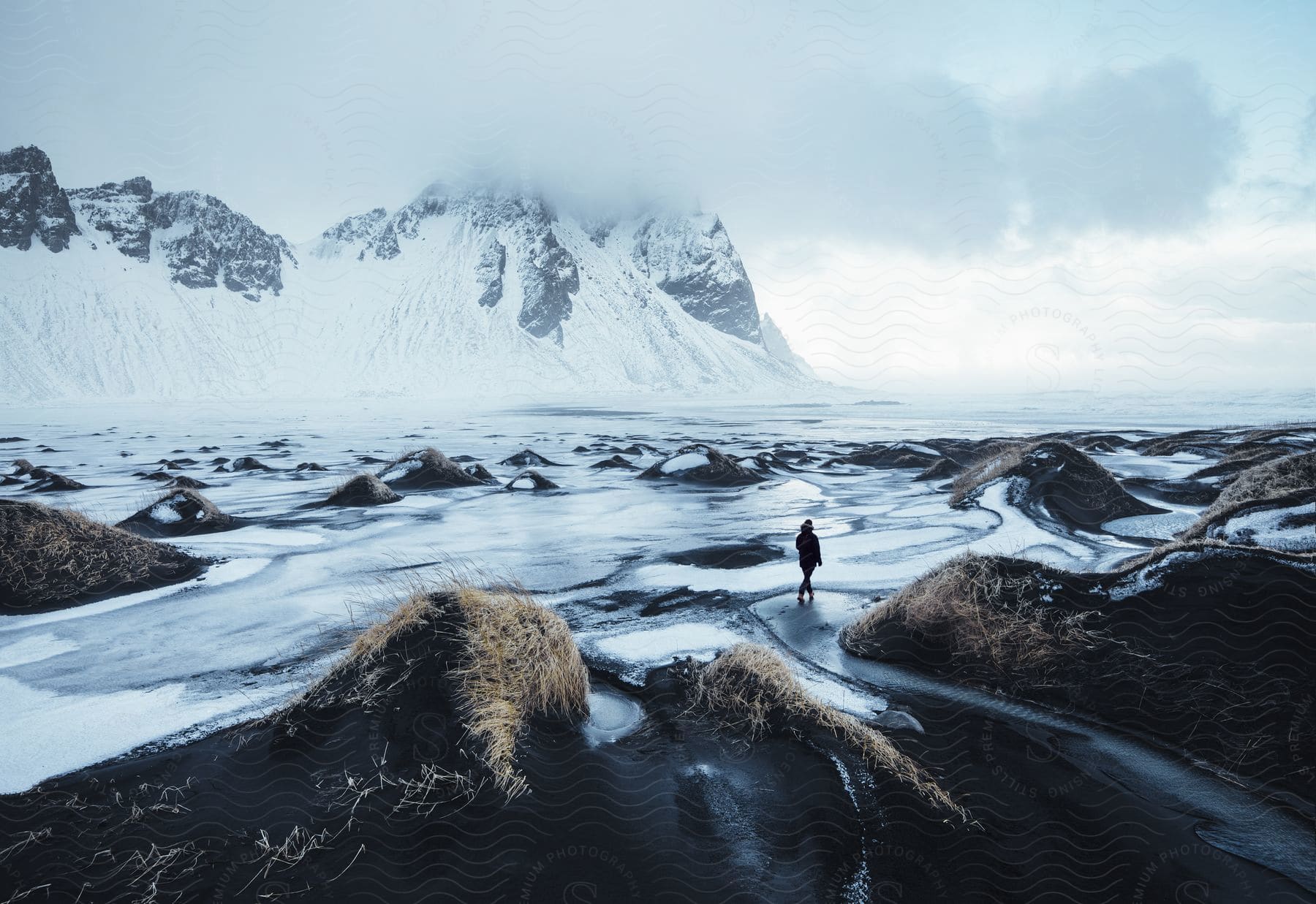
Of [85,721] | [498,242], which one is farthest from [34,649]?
[498,242]

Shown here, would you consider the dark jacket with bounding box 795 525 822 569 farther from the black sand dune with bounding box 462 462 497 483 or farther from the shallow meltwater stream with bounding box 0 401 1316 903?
the black sand dune with bounding box 462 462 497 483

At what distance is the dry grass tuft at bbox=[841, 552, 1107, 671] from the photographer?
6.07 meters

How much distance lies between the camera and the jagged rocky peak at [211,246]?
6038 inches

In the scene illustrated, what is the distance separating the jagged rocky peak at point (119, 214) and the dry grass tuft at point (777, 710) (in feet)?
641

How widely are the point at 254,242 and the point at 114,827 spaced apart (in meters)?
204

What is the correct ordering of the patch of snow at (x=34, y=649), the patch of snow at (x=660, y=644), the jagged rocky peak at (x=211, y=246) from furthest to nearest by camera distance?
1. the jagged rocky peak at (x=211, y=246)
2. the patch of snow at (x=34, y=649)
3. the patch of snow at (x=660, y=644)

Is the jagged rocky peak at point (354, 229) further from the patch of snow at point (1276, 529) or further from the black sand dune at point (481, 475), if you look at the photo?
the patch of snow at point (1276, 529)

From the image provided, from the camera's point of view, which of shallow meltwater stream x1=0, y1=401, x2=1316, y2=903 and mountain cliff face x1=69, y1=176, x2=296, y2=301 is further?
mountain cliff face x1=69, y1=176, x2=296, y2=301

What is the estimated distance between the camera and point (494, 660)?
16.5 ft

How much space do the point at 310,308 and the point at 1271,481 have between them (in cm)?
18424

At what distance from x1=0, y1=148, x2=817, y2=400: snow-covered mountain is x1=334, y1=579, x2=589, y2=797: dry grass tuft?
13008 centimetres

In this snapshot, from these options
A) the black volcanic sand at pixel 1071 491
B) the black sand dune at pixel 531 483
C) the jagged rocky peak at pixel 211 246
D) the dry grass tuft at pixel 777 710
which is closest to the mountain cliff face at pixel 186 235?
the jagged rocky peak at pixel 211 246

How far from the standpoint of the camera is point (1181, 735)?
5.00m

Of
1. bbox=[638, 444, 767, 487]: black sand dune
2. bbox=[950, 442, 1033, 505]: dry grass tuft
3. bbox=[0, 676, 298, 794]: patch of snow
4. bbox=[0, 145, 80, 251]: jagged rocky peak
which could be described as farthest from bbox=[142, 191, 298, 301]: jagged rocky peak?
bbox=[0, 676, 298, 794]: patch of snow
